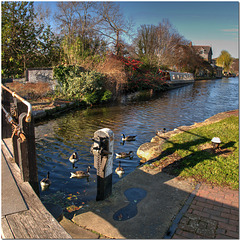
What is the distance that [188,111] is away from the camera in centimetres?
1633

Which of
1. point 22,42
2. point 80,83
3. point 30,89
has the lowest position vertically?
point 30,89

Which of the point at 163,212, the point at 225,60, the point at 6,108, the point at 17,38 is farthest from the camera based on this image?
the point at 225,60

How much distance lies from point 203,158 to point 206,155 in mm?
244

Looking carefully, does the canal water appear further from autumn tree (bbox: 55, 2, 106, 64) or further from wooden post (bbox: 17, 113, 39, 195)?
autumn tree (bbox: 55, 2, 106, 64)

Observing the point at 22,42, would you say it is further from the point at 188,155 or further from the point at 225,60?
the point at 225,60

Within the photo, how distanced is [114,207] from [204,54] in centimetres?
9129

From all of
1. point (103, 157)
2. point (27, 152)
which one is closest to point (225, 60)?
point (103, 157)

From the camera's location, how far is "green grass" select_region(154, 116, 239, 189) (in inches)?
212

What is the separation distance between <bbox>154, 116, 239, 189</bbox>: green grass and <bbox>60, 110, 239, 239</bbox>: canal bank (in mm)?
388

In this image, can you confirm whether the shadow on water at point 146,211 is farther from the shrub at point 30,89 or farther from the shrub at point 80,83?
the shrub at point 30,89

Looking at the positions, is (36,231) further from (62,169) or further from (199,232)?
(62,169)

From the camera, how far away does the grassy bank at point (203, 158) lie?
539cm

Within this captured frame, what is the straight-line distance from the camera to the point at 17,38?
66.7 ft

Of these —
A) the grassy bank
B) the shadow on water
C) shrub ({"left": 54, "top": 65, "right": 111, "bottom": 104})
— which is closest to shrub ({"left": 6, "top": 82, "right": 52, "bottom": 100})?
shrub ({"left": 54, "top": 65, "right": 111, "bottom": 104})
